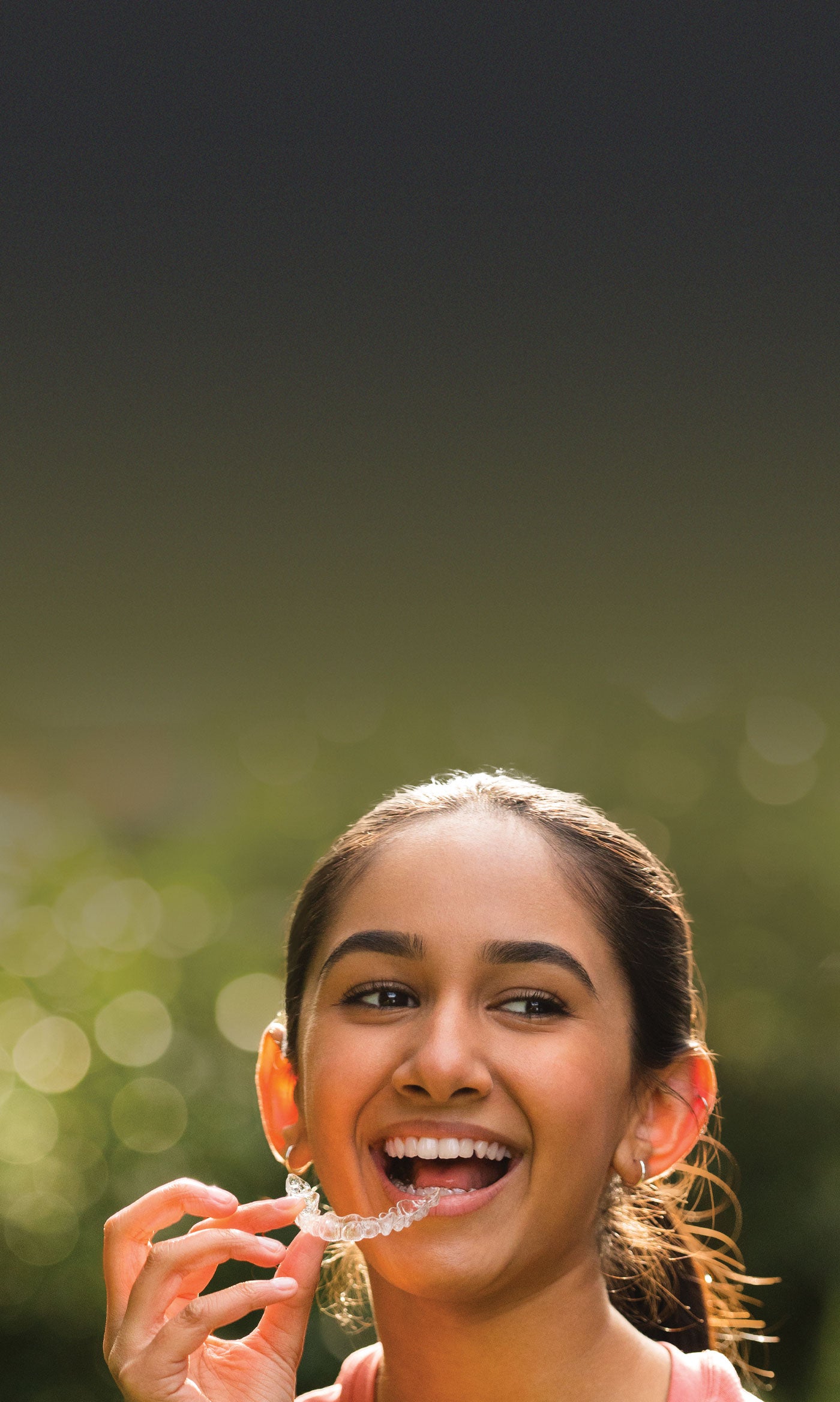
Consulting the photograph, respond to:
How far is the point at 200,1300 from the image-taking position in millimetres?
1850

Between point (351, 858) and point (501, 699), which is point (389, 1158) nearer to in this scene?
point (351, 858)

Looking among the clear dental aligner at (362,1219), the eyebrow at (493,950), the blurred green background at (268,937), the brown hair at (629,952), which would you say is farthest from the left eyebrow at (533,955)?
the blurred green background at (268,937)

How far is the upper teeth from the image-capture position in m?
1.83

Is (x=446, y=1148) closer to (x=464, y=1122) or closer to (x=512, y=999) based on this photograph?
(x=464, y=1122)

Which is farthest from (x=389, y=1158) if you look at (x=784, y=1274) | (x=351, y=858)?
(x=784, y=1274)

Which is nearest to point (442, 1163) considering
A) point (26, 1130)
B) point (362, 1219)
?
point (362, 1219)

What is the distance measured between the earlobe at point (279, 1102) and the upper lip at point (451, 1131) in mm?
341

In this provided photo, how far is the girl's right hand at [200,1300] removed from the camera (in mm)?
1855

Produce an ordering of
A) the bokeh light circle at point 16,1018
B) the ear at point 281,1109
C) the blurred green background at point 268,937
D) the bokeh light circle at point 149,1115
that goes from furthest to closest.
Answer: the bokeh light circle at point 16,1018 → the bokeh light circle at point 149,1115 → the blurred green background at point 268,937 → the ear at point 281,1109

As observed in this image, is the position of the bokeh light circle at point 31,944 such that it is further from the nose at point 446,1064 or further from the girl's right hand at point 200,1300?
the nose at point 446,1064

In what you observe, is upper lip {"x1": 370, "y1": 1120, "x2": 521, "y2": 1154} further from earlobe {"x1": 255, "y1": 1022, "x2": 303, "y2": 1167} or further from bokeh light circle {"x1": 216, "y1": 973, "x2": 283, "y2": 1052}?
bokeh light circle {"x1": 216, "y1": 973, "x2": 283, "y2": 1052}

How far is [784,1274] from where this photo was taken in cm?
320

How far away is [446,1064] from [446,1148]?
0.13 metres

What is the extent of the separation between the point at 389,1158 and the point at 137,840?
2.37 m
